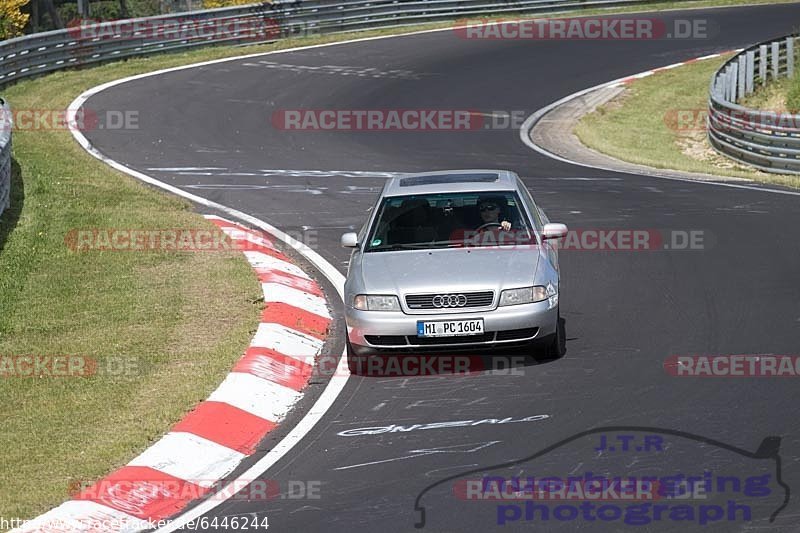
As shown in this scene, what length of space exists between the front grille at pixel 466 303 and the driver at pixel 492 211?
1187 mm

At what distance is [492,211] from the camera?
422 inches

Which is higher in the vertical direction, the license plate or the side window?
the side window

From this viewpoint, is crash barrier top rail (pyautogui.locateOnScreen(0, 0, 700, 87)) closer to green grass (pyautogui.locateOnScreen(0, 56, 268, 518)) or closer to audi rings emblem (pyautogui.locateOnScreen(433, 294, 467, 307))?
green grass (pyautogui.locateOnScreen(0, 56, 268, 518))

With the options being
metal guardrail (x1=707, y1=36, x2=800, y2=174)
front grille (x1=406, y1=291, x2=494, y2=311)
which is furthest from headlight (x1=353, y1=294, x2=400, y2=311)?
metal guardrail (x1=707, y1=36, x2=800, y2=174)

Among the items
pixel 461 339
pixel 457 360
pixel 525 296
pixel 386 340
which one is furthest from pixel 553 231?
pixel 386 340

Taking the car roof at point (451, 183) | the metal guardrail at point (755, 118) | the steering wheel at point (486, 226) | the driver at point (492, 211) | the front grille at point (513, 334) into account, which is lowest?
the metal guardrail at point (755, 118)

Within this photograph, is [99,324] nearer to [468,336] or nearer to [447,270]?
[447,270]

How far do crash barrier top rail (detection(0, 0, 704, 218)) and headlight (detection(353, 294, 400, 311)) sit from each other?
20487mm

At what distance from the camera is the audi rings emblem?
955 cm

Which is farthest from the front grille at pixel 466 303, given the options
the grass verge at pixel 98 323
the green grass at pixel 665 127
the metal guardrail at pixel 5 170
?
the green grass at pixel 665 127

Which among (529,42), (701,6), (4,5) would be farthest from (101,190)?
(4,5)

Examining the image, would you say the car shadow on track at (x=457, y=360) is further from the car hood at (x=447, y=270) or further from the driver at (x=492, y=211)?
the driver at (x=492, y=211)

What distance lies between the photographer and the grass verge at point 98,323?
815cm

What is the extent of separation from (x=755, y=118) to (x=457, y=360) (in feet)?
47.1
